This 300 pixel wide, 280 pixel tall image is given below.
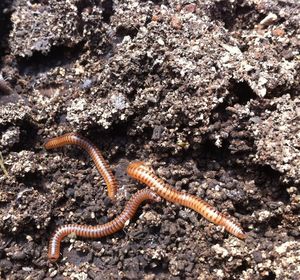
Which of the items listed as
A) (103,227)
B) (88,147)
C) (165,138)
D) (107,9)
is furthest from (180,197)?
(107,9)

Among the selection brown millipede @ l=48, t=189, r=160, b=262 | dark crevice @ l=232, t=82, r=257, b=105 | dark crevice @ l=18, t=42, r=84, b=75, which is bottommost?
brown millipede @ l=48, t=189, r=160, b=262

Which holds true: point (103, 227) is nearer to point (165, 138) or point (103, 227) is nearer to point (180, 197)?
point (180, 197)

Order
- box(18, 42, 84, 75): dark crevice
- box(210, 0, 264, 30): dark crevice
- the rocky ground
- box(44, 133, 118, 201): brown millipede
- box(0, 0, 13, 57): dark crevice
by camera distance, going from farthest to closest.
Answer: box(0, 0, 13, 57): dark crevice
box(18, 42, 84, 75): dark crevice
box(210, 0, 264, 30): dark crevice
box(44, 133, 118, 201): brown millipede
the rocky ground

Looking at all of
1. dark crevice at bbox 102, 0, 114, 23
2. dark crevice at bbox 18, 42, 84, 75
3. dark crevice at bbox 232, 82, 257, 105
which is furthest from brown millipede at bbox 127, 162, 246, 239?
dark crevice at bbox 102, 0, 114, 23

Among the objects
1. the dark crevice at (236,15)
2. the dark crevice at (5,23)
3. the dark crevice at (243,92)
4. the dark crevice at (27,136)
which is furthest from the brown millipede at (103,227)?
the dark crevice at (5,23)

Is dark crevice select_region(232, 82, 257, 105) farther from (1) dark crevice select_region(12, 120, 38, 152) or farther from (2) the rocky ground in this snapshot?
(1) dark crevice select_region(12, 120, 38, 152)

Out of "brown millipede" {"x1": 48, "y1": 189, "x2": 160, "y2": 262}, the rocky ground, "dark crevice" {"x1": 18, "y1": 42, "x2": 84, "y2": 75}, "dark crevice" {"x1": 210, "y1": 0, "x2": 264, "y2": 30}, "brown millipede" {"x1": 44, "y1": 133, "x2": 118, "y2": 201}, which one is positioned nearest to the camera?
the rocky ground

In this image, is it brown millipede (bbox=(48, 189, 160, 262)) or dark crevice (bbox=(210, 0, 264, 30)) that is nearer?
brown millipede (bbox=(48, 189, 160, 262))
